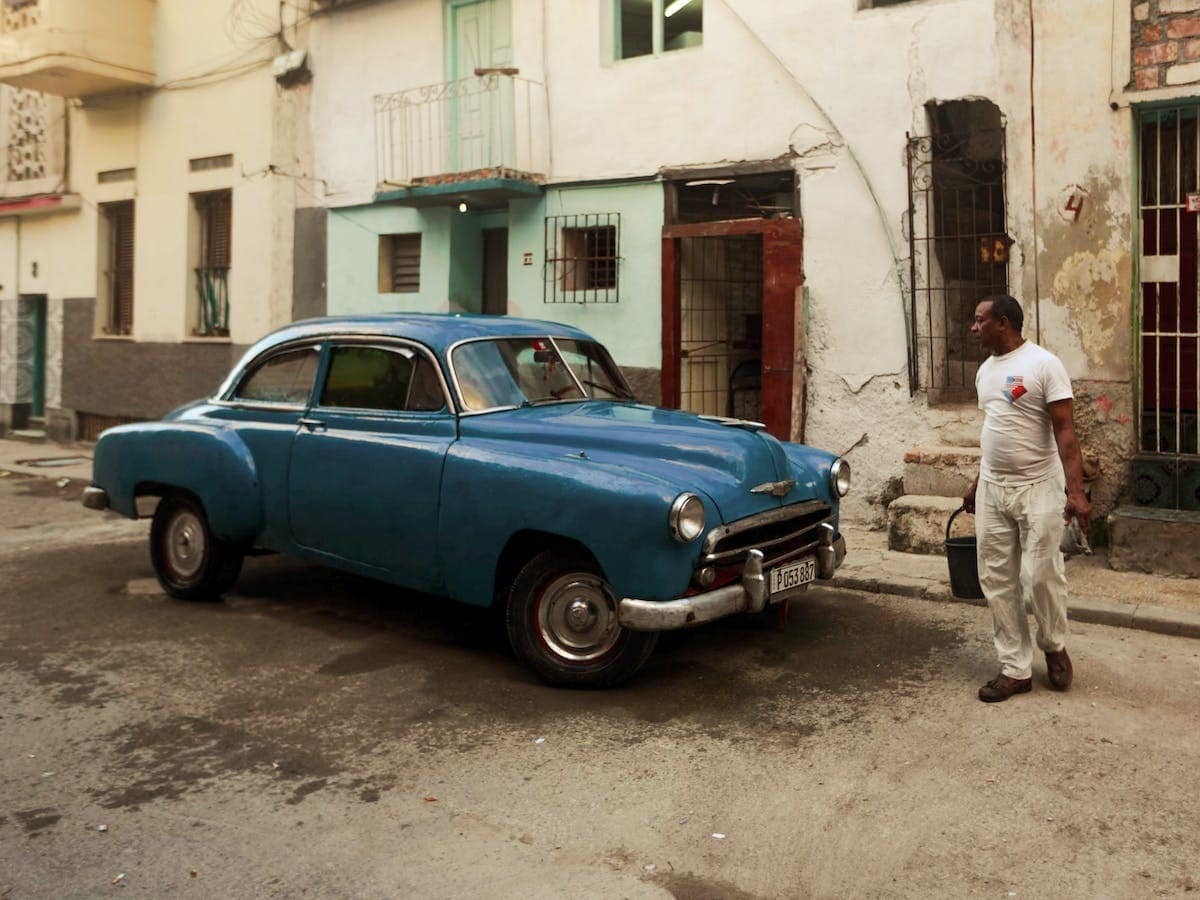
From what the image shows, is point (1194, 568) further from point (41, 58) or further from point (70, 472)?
point (41, 58)

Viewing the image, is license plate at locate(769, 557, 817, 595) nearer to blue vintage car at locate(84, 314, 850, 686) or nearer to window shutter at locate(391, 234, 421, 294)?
blue vintage car at locate(84, 314, 850, 686)

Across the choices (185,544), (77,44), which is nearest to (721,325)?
(185,544)

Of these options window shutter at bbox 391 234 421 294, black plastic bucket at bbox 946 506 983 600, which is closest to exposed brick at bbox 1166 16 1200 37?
black plastic bucket at bbox 946 506 983 600

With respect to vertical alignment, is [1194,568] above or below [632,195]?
below

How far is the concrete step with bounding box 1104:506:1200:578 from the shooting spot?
7.18 m

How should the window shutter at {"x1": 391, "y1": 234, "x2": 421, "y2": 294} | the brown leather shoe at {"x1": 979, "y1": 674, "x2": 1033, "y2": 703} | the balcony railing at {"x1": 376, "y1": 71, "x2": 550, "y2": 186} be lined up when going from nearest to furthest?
the brown leather shoe at {"x1": 979, "y1": 674, "x2": 1033, "y2": 703} → the balcony railing at {"x1": 376, "y1": 71, "x2": 550, "y2": 186} → the window shutter at {"x1": 391, "y1": 234, "x2": 421, "y2": 294}

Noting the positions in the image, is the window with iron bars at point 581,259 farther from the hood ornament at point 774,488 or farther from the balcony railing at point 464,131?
the hood ornament at point 774,488

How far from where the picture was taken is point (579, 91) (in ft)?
37.0

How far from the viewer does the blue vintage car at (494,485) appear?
4.94 meters

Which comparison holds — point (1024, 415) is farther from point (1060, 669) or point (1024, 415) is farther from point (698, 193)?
point (698, 193)

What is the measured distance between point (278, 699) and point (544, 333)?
99.0 inches

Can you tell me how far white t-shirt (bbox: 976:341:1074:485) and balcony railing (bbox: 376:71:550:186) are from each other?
7203 mm

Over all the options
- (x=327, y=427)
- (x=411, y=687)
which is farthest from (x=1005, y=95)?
(x=411, y=687)

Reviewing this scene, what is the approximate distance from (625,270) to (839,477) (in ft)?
17.8
